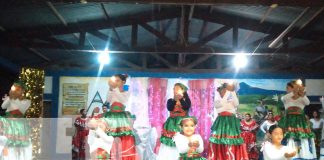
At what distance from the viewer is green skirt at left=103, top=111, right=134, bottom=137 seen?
14.5ft

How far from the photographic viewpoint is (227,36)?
19.4 ft

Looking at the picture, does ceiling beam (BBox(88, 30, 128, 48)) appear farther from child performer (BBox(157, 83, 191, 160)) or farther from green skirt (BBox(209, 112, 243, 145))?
green skirt (BBox(209, 112, 243, 145))

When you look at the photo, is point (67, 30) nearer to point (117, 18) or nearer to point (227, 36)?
point (117, 18)

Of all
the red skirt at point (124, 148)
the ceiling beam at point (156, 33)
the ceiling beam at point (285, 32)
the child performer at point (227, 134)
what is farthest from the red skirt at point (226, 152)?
the ceiling beam at point (156, 33)

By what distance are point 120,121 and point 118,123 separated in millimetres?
34

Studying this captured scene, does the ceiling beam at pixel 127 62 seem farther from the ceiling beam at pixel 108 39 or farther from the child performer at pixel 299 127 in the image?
the child performer at pixel 299 127

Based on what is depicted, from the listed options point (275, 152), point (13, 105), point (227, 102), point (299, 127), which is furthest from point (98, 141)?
Result: point (299, 127)

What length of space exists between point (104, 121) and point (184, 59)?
1.68 m

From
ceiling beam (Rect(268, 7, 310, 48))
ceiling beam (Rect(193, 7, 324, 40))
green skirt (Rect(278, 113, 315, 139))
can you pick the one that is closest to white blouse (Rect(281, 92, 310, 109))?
green skirt (Rect(278, 113, 315, 139))

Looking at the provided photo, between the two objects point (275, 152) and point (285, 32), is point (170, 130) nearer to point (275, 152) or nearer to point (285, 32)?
point (275, 152)

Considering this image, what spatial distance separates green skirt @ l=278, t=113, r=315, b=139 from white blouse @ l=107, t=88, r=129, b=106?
69.6 inches

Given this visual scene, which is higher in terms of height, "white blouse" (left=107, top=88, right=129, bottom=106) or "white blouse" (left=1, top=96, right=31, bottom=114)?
"white blouse" (left=107, top=88, right=129, bottom=106)

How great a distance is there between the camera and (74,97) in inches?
205

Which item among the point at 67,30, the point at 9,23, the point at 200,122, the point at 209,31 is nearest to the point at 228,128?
the point at 200,122
